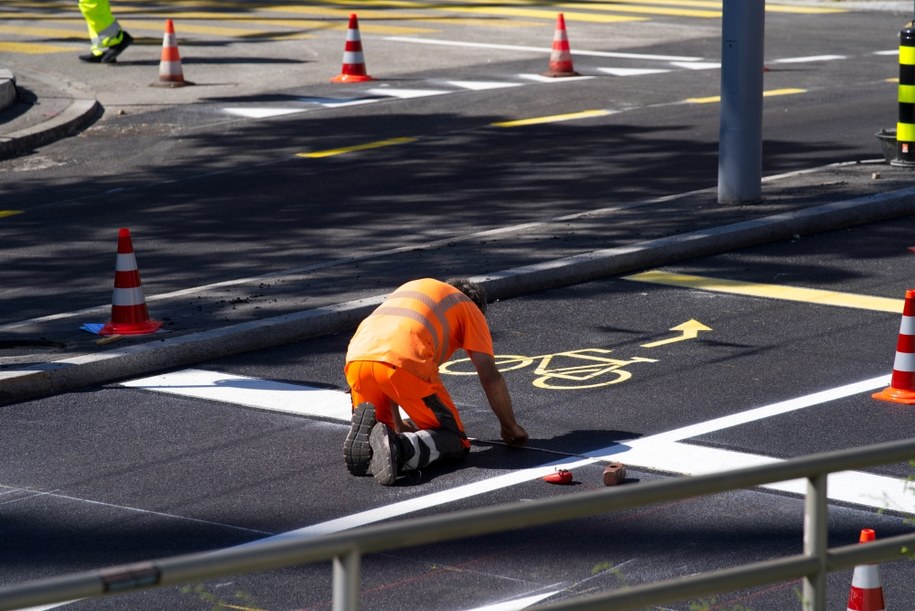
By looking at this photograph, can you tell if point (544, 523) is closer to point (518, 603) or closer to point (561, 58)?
point (518, 603)

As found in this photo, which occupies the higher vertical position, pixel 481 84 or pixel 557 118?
pixel 481 84

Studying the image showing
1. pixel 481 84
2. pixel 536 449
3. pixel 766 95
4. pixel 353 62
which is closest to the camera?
pixel 536 449

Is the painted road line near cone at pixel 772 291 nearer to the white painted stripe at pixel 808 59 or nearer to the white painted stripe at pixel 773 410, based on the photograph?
the white painted stripe at pixel 773 410

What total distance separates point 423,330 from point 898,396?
259cm

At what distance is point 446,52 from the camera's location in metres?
23.8

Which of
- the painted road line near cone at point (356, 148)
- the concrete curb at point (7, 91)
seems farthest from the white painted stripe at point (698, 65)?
the concrete curb at point (7, 91)

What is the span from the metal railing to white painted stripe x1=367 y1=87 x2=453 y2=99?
1621cm

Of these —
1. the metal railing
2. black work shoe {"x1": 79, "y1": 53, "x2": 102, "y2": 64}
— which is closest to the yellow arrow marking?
the metal railing

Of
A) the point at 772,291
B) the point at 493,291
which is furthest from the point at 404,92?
the point at 772,291

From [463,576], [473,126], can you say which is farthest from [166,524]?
[473,126]

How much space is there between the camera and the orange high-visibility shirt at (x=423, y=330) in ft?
23.7

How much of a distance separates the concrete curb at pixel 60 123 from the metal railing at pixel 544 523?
46.7 ft

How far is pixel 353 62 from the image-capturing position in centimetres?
2100

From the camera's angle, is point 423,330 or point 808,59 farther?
point 808,59
